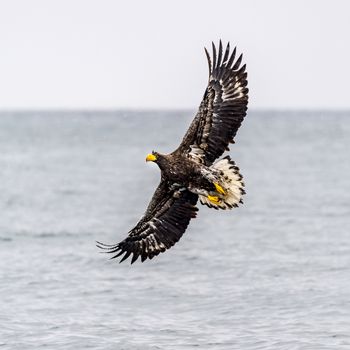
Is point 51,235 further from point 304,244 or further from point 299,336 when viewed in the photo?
point 299,336

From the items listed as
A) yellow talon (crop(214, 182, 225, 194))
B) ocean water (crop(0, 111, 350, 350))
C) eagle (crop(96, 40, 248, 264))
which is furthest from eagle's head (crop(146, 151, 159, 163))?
ocean water (crop(0, 111, 350, 350))

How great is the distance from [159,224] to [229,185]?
4.45 feet

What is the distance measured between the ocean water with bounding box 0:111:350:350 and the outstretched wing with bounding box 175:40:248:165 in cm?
322

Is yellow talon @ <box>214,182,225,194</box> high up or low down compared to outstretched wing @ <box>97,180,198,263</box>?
up

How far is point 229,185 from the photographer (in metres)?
15.2

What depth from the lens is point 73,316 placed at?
62.6 ft

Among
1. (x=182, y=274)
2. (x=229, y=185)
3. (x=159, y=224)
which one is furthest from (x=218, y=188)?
(x=182, y=274)

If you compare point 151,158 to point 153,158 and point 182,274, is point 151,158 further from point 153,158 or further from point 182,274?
point 182,274

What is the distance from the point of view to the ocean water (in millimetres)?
17812

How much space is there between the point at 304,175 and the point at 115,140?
42292 millimetres

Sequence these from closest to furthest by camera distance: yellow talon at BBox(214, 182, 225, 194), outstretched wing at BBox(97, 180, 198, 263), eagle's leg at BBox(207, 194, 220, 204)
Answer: yellow talon at BBox(214, 182, 225, 194) < eagle's leg at BBox(207, 194, 220, 204) < outstretched wing at BBox(97, 180, 198, 263)

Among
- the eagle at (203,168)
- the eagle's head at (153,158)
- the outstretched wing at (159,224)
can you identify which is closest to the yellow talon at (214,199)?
the eagle at (203,168)

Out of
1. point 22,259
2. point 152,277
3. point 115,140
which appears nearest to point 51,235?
point 22,259

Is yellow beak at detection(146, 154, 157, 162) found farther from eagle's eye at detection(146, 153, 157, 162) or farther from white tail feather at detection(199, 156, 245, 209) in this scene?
white tail feather at detection(199, 156, 245, 209)
